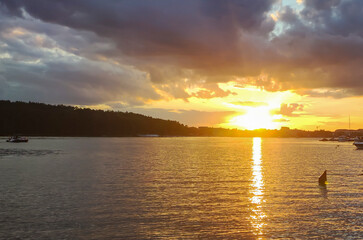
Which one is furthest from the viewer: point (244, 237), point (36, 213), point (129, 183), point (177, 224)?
point (129, 183)

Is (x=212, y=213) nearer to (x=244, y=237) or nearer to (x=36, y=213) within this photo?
(x=244, y=237)

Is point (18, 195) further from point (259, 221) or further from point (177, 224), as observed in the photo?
point (259, 221)

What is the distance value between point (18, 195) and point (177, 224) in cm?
2077

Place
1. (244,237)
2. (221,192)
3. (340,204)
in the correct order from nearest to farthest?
(244,237) → (340,204) → (221,192)

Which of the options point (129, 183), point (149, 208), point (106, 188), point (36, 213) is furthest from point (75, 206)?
point (129, 183)

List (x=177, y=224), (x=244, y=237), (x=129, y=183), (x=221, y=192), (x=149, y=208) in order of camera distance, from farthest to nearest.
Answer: (x=129, y=183), (x=221, y=192), (x=149, y=208), (x=177, y=224), (x=244, y=237)

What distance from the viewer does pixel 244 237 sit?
2486 centimetres

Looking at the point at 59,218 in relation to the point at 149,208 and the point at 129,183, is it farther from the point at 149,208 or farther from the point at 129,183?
the point at 129,183

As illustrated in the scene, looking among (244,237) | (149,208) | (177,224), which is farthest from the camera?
(149,208)

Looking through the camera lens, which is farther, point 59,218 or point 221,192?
point 221,192

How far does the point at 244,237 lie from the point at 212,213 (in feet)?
23.6

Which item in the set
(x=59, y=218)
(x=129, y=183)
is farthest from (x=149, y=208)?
(x=129, y=183)

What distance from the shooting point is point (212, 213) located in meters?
31.9

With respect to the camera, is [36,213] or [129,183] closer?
[36,213]
